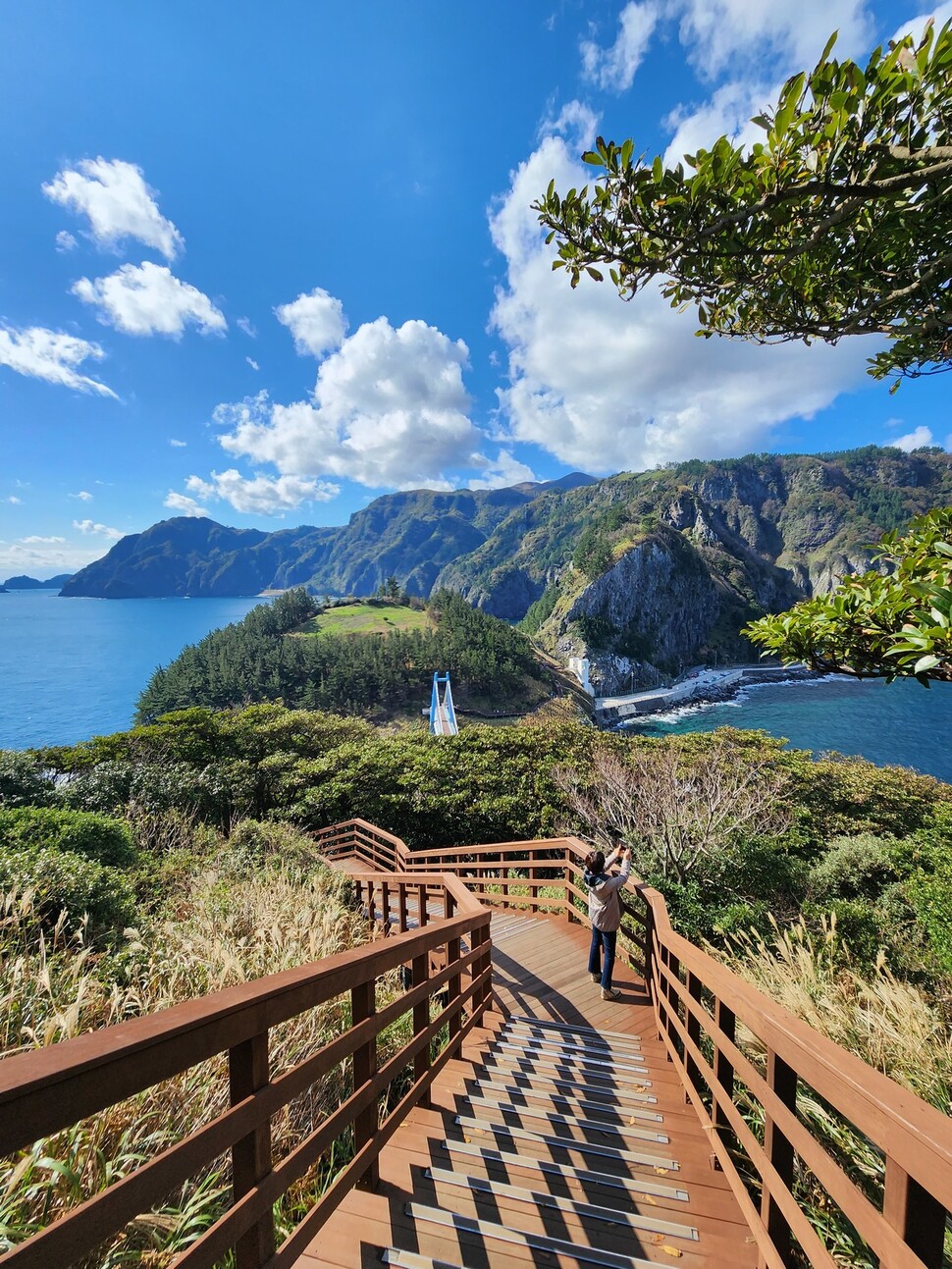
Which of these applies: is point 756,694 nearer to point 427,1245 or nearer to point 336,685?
point 336,685

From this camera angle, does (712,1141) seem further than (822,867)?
No

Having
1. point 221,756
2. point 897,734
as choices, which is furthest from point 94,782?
point 897,734

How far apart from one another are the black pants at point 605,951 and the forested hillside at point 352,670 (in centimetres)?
5744

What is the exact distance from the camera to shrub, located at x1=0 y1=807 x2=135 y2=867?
21.3ft

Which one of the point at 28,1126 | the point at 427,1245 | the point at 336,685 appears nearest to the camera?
the point at 28,1126

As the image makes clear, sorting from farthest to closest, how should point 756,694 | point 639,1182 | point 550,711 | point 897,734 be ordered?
point 756,694 → point 550,711 → point 897,734 → point 639,1182

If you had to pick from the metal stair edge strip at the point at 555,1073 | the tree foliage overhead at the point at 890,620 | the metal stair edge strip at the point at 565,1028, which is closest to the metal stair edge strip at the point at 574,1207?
the metal stair edge strip at the point at 555,1073

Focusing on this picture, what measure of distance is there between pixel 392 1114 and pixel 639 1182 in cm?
103

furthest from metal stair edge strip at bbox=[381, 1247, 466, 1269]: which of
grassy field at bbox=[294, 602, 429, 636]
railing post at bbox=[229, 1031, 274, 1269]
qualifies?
grassy field at bbox=[294, 602, 429, 636]

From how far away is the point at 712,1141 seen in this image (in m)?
2.29

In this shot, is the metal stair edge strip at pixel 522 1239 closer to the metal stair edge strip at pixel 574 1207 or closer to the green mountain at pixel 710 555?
the metal stair edge strip at pixel 574 1207

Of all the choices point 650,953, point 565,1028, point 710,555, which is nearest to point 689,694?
point 710,555

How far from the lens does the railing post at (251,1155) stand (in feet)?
4.43

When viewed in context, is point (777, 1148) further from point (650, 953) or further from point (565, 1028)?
point (650, 953)
